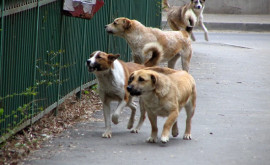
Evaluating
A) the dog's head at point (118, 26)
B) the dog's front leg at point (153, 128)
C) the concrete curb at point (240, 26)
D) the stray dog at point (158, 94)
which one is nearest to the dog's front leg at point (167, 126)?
the stray dog at point (158, 94)

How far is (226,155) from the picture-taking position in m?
6.98

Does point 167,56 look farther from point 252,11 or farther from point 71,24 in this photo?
point 252,11

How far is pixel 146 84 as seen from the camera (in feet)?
24.1

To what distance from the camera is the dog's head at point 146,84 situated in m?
7.31

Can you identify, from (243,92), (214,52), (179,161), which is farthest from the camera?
(214,52)

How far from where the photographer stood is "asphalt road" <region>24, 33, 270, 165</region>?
6738 millimetres

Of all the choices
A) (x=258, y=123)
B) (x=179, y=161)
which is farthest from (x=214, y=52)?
(x=179, y=161)

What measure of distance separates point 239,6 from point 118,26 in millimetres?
18877

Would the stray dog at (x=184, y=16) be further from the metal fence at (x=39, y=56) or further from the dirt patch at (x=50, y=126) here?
the dirt patch at (x=50, y=126)

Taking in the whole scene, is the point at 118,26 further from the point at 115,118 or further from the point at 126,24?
the point at 115,118

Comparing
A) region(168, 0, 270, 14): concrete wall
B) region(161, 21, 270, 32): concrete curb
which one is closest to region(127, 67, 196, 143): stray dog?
region(161, 21, 270, 32): concrete curb

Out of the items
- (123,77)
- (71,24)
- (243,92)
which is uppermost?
(71,24)

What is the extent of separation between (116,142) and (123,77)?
109cm

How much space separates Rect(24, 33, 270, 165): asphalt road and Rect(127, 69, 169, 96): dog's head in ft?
2.20
